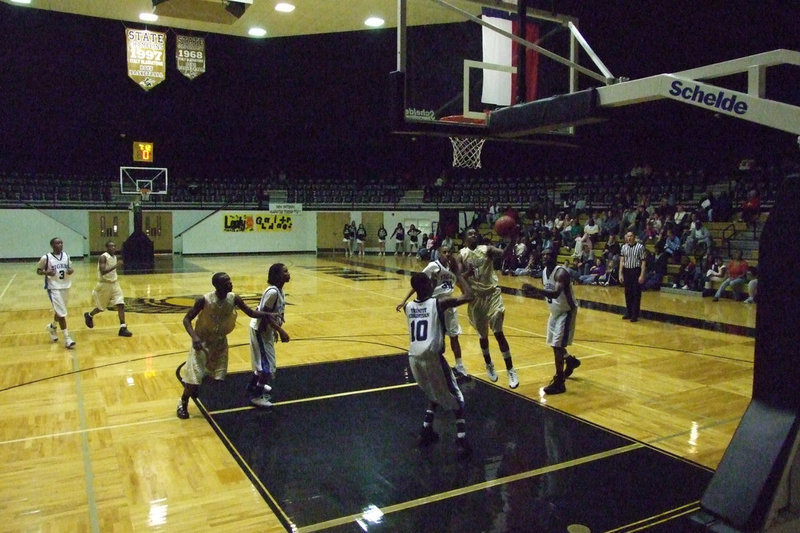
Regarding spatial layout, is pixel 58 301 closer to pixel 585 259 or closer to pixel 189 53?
pixel 189 53

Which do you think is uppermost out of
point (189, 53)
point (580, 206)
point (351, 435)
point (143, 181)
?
point (189, 53)

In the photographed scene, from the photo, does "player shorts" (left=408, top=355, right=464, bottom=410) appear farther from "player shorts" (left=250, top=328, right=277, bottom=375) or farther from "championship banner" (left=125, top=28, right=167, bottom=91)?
"championship banner" (left=125, top=28, right=167, bottom=91)

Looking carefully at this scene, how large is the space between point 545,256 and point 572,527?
3.43 meters

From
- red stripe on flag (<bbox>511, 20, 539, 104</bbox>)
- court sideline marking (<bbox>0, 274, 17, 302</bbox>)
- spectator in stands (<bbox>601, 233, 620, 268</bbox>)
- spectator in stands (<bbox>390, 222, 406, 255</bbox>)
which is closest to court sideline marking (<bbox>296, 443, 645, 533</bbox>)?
red stripe on flag (<bbox>511, 20, 539, 104</bbox>)

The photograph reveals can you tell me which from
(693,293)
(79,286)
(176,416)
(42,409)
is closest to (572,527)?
(176,416)

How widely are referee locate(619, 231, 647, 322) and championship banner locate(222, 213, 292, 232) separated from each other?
2090cm

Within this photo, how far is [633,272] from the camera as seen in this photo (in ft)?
37.1

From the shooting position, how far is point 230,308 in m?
5.82

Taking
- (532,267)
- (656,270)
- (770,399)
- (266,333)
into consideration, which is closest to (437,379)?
(266,333)

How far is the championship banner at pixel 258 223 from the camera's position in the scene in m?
28.9

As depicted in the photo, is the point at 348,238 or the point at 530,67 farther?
the point at 348,238

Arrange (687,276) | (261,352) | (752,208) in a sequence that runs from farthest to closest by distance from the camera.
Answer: (752,208), (687,276), (261,352)

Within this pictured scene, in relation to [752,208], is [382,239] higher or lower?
lower

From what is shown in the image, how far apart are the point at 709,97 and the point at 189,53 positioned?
1715 centimetres
